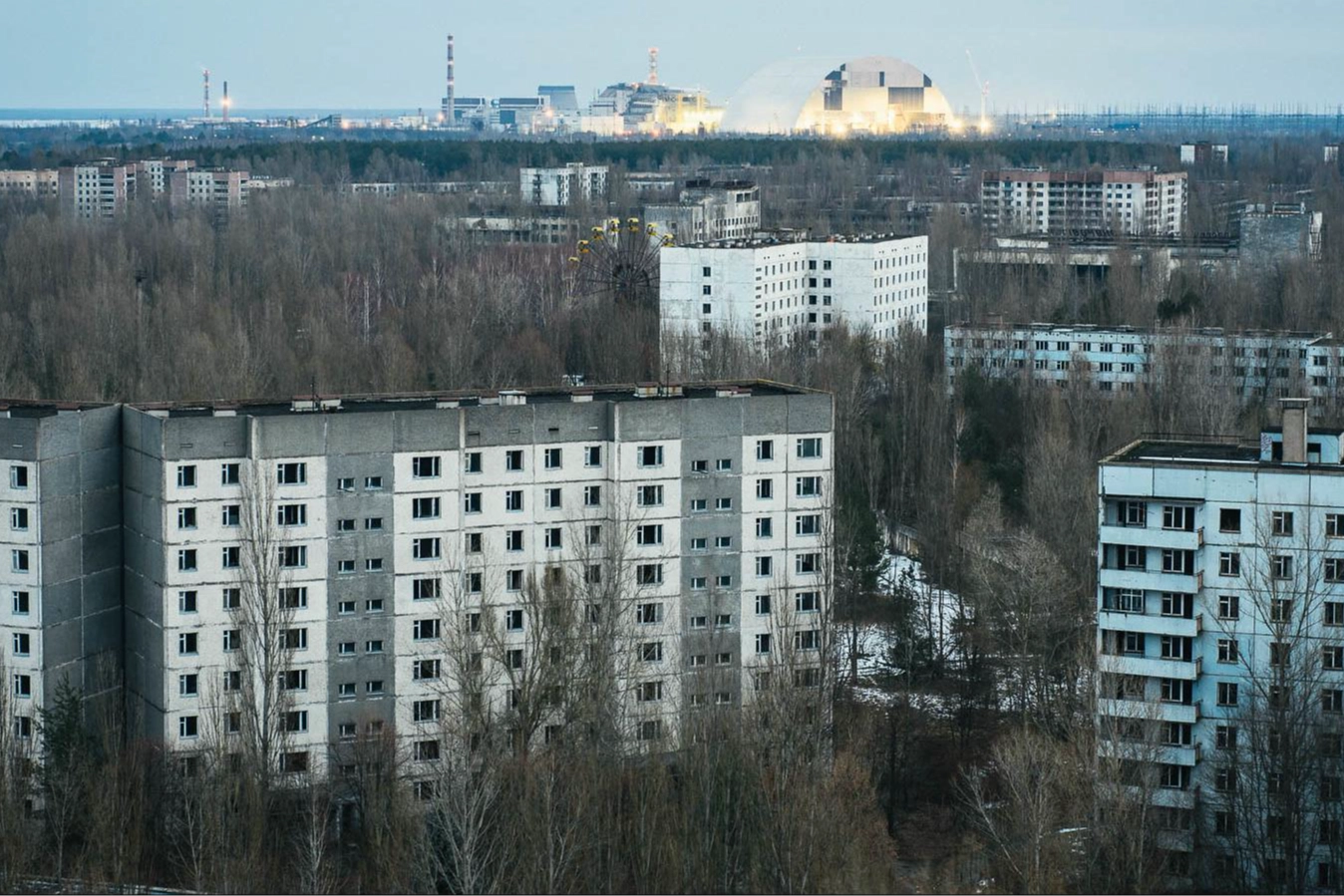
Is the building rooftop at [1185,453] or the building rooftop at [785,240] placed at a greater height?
the building rooftop at [785,240]

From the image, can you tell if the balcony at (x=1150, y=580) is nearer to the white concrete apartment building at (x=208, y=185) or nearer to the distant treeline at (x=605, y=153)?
the white concrete apartment building at (x=208, y=185)

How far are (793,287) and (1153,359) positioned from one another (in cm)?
716

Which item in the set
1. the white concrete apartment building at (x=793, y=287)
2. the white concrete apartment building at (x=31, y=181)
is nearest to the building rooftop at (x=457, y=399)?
the white concrete apartment building at (x=793, y=287)

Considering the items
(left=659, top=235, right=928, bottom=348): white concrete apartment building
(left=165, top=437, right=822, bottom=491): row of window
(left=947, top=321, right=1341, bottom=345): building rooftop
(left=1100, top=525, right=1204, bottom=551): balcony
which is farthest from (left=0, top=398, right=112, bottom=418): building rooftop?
(left=659, top=235, right=928, bottom=348): white concrete apartment building

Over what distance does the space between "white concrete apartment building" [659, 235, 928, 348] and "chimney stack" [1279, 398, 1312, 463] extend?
50.7 feet

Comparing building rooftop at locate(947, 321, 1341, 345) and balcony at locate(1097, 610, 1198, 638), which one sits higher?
building rooftop at locate(947, 321, 1341, 345)

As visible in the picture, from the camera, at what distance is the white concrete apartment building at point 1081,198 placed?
1939 inches

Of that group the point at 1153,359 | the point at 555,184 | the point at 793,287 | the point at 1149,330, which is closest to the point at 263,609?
the point at 1153,359

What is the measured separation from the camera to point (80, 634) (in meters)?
13.4

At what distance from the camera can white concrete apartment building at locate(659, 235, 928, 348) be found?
29938 mm

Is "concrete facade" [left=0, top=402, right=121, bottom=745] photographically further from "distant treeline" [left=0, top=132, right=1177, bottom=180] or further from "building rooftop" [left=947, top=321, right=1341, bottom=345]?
"distant treeline" [left=0, top=132, right=1177, bottom=180]

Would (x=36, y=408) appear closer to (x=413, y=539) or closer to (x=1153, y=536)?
(x=413, y=539)

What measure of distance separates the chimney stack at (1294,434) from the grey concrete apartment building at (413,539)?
9.57 ft

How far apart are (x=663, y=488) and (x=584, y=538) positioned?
569 mm
